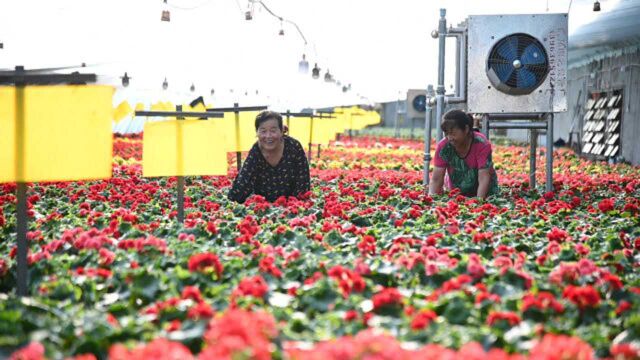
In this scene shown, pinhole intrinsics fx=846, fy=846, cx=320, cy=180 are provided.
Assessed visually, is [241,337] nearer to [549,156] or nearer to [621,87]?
[549,156]

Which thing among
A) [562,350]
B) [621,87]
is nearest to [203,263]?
[562,350]

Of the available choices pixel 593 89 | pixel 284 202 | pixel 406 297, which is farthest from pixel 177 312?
pixel 593 89

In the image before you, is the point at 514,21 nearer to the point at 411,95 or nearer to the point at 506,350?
the point at 506,350

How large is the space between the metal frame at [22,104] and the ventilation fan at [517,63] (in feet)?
15.8

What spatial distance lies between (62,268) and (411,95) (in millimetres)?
35502

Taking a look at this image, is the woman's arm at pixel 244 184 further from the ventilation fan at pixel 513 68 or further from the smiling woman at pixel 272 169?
the ventilation fan at pixel 513 68

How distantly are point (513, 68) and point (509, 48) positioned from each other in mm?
187

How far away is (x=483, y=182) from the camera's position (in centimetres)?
683

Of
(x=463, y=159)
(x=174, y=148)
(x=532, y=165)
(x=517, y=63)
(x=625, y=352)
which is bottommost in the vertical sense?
(x=625, y=352)

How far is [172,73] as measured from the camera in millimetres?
18234

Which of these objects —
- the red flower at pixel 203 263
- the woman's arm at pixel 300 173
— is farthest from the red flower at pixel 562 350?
the woman's arm at pixel 300 173

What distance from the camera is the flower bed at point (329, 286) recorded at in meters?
2.45

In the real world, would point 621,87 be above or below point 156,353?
above

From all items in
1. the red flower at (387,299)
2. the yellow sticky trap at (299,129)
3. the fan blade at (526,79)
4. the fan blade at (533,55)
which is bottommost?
the red flower at (387,299)
